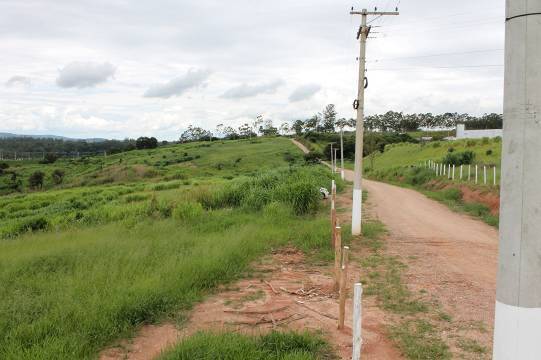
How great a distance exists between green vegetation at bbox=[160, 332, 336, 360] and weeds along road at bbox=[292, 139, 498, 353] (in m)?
1.98

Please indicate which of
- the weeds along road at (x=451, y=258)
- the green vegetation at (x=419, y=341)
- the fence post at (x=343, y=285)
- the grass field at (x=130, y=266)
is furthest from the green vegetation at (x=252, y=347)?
the weeds along road at (x=451, y=258)

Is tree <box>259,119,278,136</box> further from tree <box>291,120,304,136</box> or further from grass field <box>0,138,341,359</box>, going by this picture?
grass field <box>0,138,341,359</box>

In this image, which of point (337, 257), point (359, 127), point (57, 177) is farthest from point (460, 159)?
point (57, 177)

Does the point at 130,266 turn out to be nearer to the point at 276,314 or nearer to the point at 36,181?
the point at 276,314

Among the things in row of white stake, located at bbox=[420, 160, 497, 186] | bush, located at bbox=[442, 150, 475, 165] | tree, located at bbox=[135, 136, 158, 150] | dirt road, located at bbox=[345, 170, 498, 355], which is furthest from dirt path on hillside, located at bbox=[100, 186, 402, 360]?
tree, located at bbox=[135, 136, 158, 150]

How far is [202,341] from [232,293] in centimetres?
243

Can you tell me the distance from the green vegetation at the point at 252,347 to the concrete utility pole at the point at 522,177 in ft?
9.24

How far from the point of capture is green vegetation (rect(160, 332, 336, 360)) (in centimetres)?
483

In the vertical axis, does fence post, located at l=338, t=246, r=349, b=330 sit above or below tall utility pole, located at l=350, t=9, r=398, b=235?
below

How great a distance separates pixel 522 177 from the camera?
7.93ft

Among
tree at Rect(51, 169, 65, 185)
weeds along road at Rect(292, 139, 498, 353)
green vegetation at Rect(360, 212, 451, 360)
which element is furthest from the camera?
tree at Rect(51, 169, 65, 185)

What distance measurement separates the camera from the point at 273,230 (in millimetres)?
12055

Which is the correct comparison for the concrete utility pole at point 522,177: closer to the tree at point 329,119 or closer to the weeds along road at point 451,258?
the weeds along road at point 451,258

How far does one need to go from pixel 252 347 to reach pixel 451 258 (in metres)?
6.43
